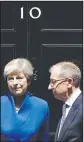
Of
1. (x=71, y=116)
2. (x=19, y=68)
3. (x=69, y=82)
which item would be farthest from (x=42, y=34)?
(x=71, y=116)

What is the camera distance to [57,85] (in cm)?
463

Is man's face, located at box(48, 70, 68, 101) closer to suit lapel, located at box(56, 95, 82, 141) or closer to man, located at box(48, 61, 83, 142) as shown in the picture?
man, located at box(48, 61, 83, 142)

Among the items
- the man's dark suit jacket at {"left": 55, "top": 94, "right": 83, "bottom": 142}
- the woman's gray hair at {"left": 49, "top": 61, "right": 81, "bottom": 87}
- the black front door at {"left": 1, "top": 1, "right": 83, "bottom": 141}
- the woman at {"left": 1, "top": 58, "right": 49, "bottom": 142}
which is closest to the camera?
the man's dark suit jacket at {"left": 55, "top": 94, "right": 83, "bottom": 142}

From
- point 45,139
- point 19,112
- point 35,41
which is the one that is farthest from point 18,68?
point 35,41

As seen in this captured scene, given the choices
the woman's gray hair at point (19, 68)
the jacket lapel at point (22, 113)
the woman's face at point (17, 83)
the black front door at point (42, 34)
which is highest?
the black front door at point (42, 34)

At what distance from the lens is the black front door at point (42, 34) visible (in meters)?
5.84

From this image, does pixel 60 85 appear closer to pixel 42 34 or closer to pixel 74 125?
pixel 74 125

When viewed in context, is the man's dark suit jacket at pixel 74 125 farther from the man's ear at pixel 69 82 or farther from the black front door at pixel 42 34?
the black front door at pixel 42 34

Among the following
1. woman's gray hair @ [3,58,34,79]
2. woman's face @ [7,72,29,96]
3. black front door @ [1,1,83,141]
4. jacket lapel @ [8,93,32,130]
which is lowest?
jacket lapel @ [8,93,32,130]

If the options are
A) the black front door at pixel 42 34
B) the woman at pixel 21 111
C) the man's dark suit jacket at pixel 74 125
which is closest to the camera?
the man's dark suit jacket at pixel 74 125

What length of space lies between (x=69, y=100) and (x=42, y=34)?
150 centimetres

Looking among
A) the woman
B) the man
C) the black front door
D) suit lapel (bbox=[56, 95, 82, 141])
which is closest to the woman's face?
the woman

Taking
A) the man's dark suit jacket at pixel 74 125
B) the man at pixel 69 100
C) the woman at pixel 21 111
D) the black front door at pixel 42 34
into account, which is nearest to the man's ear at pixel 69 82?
the man at pixel 69 100

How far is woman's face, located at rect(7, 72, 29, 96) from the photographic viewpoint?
4.90m
